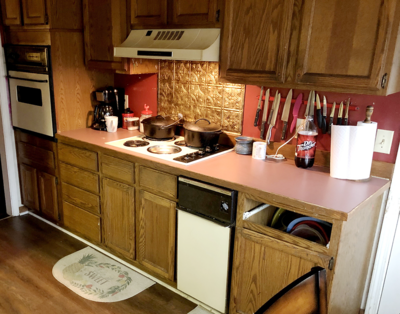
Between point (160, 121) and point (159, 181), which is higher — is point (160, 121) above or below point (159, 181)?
above

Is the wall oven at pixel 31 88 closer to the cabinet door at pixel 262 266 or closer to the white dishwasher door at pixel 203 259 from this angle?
the white dishwasher door at pixel 203 259

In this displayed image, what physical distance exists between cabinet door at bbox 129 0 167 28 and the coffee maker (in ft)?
2.15

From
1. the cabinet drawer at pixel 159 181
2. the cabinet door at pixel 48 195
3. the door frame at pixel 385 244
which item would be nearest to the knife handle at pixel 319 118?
the door frame at pixel 385 244

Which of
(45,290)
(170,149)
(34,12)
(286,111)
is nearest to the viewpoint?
(286,111)

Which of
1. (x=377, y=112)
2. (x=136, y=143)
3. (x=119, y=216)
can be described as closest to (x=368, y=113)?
(x=377, y=112)

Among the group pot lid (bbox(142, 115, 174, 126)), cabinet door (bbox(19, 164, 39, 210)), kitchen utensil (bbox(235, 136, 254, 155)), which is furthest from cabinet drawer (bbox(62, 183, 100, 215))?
kitchen utensil (bbox(235, 136, 254, 155))

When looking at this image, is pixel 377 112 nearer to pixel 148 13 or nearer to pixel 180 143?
pixel 180 143

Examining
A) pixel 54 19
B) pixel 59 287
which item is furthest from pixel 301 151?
pixel 54 19

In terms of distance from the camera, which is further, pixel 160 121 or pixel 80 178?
pixel 80 178

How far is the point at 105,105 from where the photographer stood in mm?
2887

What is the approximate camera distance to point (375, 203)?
1855mm

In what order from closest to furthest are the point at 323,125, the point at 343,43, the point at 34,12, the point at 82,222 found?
the point at 343,43
the point at 323,125
the point at 34,12
the point at 82,222

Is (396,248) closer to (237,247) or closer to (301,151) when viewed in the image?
(301,151)

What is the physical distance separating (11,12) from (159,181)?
1.91m
